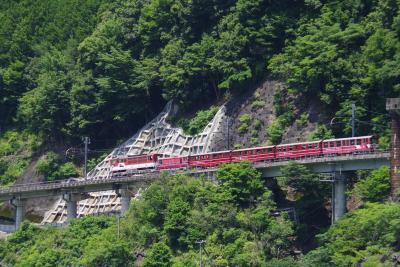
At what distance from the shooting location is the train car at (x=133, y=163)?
375 feet

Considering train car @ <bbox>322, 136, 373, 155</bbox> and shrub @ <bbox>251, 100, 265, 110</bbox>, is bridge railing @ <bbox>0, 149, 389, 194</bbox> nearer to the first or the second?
shrub @ <bbox>251, 100, 265, 110</bbox>

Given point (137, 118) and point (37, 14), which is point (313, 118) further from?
point (37, 14)

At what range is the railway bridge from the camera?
94.2 m

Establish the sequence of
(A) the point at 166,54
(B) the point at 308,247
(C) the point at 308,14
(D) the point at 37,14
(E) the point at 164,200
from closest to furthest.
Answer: (B) the point at 308,247 → (E) the point at 164,200 → (C) the point at 308,14 → (A) the point at 166,54 → (D) the point at 37,14

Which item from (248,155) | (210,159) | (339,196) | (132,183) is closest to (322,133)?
(248,155)

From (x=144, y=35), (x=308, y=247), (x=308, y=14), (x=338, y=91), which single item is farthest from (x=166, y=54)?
(x=308, y=247)

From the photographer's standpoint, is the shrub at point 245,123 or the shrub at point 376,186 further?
the shrub at point 245,123

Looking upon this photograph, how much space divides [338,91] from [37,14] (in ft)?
171

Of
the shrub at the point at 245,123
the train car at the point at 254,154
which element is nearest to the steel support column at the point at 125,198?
the shrub at the point at 245,123

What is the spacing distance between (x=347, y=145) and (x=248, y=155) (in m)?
9.67

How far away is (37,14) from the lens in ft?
480

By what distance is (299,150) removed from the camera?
98.9 meters

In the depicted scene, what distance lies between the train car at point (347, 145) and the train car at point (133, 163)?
21.5 meters

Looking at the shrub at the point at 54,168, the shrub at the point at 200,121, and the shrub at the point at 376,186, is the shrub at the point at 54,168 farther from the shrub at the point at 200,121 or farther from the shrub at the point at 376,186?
the shrub at the point at 376,186
